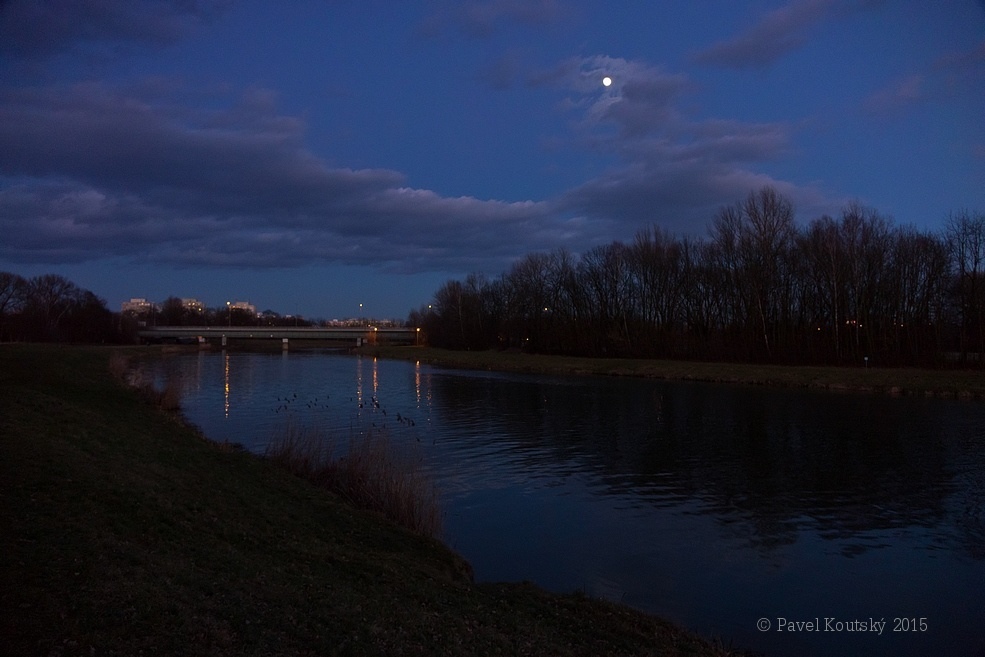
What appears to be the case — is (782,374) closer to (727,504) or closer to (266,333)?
(727,504)

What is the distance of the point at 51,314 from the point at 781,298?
385 feet

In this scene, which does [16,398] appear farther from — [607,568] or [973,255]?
[973,255]

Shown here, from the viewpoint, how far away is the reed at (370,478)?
15094 mm

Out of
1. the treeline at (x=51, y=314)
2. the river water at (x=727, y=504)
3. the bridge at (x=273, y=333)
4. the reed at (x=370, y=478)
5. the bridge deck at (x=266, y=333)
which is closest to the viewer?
the river water at (x=727, y=504)

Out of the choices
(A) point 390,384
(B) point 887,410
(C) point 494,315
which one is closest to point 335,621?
(B) point 887,410

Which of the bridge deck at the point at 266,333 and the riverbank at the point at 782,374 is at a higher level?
the bridge deck at the point at 266,333

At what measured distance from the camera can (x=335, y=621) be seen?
745cm

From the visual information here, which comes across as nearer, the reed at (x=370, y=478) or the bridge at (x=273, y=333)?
the reed at (x=370, y=478)

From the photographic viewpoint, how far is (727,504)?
18484mm

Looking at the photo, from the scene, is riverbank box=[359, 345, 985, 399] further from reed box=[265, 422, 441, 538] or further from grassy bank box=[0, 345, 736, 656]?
grassy bank box=[0, 345, 736, 656]

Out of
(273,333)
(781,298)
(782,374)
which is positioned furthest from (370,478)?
(273,333)

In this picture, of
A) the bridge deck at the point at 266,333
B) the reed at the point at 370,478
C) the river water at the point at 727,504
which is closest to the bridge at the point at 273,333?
the bridge deck at the point at 266,333

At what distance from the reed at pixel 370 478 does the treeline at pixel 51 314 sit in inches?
4208

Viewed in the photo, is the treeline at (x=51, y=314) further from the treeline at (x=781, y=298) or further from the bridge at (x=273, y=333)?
the treeline at (x=781, y=298)
